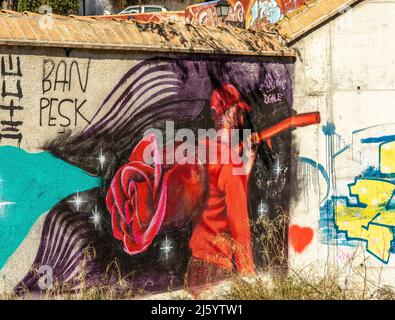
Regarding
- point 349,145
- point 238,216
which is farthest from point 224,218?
point 349,145

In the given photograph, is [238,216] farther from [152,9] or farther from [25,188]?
[152,9]

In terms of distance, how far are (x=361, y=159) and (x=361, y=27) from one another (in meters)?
1.55

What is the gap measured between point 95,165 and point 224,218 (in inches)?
64.6

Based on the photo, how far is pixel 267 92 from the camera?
335 inches

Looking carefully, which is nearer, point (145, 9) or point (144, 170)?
point (144, 170)

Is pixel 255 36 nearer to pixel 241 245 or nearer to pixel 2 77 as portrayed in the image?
pixel 241 245

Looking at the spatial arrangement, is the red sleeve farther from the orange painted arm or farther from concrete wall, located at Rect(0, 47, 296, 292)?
the orange painted arm

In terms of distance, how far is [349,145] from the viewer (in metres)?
8.65

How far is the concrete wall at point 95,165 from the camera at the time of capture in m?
6.96

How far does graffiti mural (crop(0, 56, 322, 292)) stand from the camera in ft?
23.1

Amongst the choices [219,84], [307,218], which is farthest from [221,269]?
[219,84]

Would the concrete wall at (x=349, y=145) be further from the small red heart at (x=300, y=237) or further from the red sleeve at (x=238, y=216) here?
the red sleeve at (x=238, y=216)

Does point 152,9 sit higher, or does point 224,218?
point 152,9

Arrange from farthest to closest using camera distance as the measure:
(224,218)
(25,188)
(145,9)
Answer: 1. (145,9)
2. (224,218)
3. (25,188)
